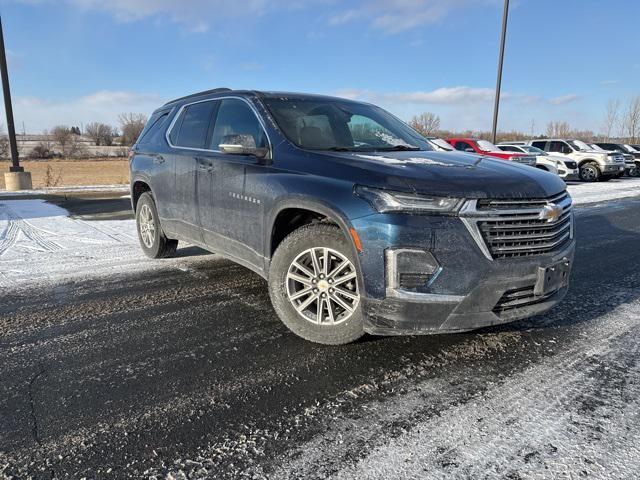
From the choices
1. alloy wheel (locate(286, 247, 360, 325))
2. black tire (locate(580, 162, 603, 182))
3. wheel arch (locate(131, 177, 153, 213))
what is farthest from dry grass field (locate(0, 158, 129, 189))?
black tire (locate(580, 162, 603, 182))

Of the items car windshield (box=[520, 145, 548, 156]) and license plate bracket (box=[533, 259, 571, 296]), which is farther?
car windshield (box=[520, 145, 548, 156])

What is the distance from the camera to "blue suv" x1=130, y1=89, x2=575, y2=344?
2.63 m

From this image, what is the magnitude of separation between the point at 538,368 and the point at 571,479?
107 cm

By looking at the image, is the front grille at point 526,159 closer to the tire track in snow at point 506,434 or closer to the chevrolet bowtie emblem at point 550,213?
the chevrolet bowtie emblem at point 550,213

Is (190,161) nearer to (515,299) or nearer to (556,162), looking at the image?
(515,299)

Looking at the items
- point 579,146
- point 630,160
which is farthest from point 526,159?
point 630,160

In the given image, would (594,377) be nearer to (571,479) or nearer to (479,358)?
(479,358)

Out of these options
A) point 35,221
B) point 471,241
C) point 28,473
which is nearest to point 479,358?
point 471,241

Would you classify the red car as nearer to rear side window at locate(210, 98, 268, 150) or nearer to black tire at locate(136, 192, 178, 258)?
black tire at locate(136, 192, 178, 258)

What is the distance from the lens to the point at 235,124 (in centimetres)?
409

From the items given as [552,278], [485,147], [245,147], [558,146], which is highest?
[558,146]

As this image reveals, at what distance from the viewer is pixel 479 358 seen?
3016 mm

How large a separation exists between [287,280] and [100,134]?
324 ft

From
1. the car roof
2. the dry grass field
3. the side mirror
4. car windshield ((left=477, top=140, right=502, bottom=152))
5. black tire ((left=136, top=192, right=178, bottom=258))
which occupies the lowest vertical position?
the dry grass field
